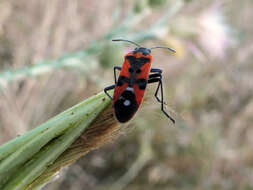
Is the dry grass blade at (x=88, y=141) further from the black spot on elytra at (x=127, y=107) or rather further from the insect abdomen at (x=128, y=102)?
the insect abdomen at (x=128, y=102)

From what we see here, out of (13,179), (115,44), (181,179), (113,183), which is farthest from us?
(181,179)

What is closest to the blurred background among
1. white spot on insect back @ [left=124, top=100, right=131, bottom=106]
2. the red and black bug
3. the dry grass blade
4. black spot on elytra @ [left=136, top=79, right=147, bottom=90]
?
the red and black bug

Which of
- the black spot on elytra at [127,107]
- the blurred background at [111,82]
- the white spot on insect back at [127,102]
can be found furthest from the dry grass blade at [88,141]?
the blurred background at [111,82]

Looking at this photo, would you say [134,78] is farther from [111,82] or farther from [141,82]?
[111,82]

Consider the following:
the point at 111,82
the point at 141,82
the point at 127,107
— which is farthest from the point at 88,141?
the point at 111,82

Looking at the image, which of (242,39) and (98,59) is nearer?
(98,59)

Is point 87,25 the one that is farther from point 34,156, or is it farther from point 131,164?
point 34,156

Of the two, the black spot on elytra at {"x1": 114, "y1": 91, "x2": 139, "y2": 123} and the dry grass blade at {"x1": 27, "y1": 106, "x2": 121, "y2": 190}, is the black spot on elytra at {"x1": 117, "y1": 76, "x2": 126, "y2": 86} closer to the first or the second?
the black spot on elytra at {"x1": 114, "y1": 91, "x2": 139, "y2": 123}

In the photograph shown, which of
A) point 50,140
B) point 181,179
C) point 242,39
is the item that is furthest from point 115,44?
point 242,39

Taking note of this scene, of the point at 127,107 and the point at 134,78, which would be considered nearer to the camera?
the point at 127,107
